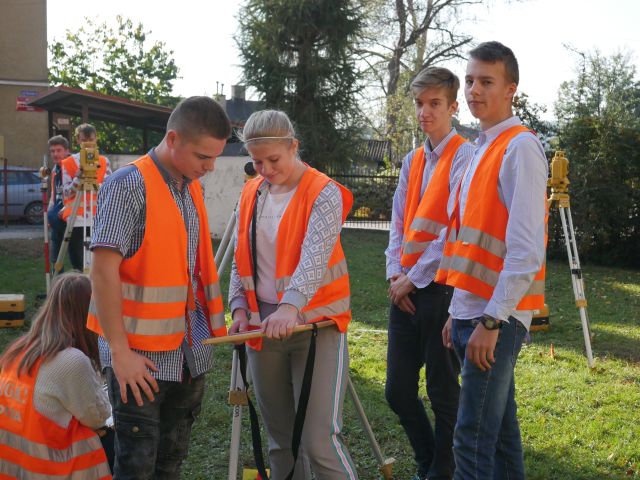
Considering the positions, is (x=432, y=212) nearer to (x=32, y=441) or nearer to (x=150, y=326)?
(x=150, y=326)

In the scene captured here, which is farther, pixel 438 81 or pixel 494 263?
pixel 438 81

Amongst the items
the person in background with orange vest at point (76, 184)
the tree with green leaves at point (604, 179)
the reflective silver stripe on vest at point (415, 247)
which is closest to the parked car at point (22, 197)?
the person in background with orange vest at point (76, 184)

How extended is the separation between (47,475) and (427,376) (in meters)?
1.89

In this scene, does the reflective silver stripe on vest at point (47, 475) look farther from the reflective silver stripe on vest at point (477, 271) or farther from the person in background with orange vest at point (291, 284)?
the reflective silver stripe on vest at point (477, 271)

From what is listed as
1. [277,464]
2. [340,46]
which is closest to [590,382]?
[277,464]

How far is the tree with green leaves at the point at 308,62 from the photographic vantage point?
72.1 feet

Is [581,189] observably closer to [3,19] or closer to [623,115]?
[623,115]

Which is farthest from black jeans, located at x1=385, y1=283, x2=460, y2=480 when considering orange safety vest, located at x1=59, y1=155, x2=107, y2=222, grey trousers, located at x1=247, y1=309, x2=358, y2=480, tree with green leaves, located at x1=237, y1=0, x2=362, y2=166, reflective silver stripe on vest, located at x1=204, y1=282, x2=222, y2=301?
Result: tree with green leaves, located at x1=237, y1=0, x2=362, y2=166

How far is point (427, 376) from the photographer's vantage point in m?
3.92

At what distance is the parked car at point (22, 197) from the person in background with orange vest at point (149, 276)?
59.5 ft

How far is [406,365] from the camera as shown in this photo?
13.2ft

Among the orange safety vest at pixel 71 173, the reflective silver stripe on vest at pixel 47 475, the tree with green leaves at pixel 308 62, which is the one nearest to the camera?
the reflective silver stripe on vest at pixel 47 475

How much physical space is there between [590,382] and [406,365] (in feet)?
10.2

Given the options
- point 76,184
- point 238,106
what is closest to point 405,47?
point 238,106
